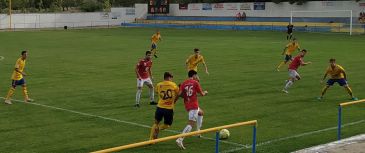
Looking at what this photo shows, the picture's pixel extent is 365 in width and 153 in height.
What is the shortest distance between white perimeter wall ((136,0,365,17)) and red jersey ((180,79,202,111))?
69629mm

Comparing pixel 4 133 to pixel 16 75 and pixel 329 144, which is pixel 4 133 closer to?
pixel 16 75

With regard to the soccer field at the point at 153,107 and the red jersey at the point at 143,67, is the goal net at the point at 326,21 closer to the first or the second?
the soccer field at the point at 153,107

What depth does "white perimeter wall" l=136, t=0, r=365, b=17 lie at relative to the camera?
3125 inches

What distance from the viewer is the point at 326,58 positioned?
3853cm

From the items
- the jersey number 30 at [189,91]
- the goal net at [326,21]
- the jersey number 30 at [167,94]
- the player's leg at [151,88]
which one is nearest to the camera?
the jersey number 30 at [167,94]

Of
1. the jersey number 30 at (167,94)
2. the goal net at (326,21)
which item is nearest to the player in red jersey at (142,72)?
the jersey number 30 at (167,94)

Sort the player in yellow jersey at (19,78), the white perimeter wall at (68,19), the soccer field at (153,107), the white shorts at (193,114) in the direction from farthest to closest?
the white perimeter wall at (68,19) < the player in yellow jersey at (19,78) < the soccer field at (153,107) < the white shorts at (193,114)

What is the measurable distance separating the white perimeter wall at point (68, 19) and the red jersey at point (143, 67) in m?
74.2

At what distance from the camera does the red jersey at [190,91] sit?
13.8m

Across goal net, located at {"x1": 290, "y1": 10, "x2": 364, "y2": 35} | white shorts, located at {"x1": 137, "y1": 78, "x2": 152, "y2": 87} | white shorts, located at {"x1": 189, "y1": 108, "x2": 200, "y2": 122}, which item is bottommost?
white shorts, located at {"x1": 189, "y1": 108, "x2": 200, "y2": 122}

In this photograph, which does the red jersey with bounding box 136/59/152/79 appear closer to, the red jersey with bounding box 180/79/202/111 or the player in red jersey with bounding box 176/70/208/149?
the player in red jersey with bounding box 176/70/208/149

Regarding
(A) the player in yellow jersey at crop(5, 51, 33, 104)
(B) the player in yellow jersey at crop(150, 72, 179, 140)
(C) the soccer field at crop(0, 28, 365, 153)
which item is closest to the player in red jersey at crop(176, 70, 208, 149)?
(B) the player in yellow jersey at crop(150, 72, 179, 140)

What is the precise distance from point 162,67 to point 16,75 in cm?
1351

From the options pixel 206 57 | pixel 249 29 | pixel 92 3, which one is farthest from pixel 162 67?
pixel 92 3
